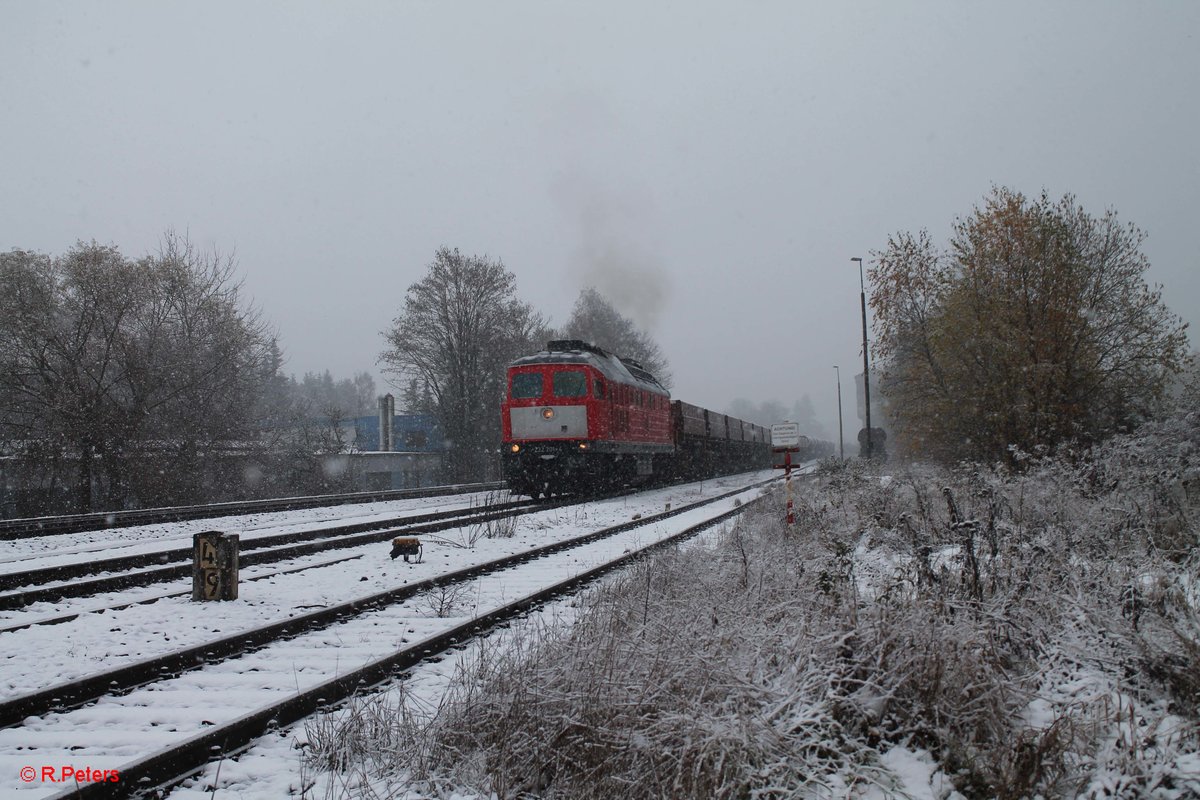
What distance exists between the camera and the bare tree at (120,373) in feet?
69.2

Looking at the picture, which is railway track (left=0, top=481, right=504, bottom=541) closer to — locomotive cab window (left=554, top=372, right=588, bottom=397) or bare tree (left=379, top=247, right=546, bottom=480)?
locomotive cab window (left=554, top=372, right=588, bottom=397)

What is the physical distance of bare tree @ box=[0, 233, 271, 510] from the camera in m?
21.1

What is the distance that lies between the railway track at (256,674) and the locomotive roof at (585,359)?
445 inches

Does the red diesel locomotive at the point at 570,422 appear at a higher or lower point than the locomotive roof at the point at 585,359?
lower

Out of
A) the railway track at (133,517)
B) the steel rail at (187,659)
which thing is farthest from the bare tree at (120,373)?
the steel rail at (187,659)

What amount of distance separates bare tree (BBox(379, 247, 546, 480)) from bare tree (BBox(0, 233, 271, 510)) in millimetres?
13517

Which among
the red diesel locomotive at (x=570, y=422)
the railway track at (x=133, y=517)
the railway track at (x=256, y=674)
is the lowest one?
the railway track at (x=256, y=674)

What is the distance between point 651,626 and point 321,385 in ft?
470

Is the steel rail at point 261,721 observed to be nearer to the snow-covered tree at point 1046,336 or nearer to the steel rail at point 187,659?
the steel rail at point 187,659

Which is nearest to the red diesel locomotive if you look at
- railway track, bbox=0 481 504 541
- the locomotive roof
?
the locomotive roof

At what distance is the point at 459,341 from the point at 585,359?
899 inches

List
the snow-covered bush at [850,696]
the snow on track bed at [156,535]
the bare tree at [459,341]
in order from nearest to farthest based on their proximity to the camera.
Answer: the snow-covered bush at [850,696] → the snow on track bed at [156,535] → the bare tree at [459,341]

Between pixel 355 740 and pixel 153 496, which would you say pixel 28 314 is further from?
pixel 355 740

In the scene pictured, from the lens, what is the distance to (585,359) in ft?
61.1
